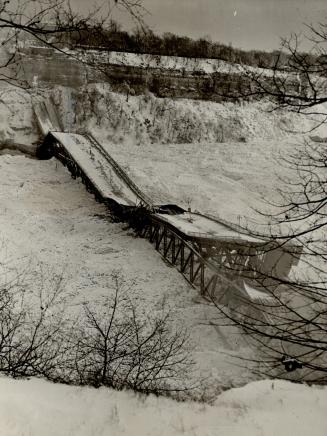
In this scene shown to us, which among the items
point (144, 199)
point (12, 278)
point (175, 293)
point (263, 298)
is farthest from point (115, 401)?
point (144, 199)

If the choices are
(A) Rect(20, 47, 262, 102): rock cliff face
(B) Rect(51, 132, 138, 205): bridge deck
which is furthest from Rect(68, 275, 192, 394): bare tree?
(A) Rect(20, 47, 262, 102): rock cliff face

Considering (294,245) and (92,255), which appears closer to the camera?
(294,245)

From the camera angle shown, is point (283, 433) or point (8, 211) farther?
point (8, 211)

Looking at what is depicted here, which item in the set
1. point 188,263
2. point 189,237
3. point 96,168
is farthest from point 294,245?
point 96,168

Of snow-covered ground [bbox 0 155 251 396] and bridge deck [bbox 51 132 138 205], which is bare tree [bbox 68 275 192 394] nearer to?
snow-covered ground [bbox 0 155 251 396]

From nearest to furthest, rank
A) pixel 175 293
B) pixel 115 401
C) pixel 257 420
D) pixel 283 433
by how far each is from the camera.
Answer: pixel 283 433 < pixel 257 420 < pixel 115 401 < pixel 175 293

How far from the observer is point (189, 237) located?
10.9 metres

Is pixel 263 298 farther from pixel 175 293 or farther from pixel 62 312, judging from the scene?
pixel 62 312

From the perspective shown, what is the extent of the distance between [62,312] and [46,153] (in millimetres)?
15366

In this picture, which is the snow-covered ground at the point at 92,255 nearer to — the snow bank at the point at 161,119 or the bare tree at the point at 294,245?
the bare tree at the point at 294,245

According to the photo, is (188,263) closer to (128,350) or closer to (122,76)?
(128,350)

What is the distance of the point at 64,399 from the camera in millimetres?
5223

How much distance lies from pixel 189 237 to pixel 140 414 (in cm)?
623

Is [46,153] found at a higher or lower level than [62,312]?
higher
